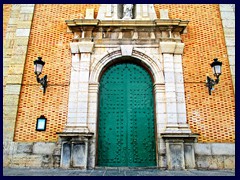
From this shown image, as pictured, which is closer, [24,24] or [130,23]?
[130,23]

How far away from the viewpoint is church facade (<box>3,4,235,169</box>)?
22.9 feet

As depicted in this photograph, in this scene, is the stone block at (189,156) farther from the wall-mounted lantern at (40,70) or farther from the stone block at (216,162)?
the wall-mounted lantern at (40,70)

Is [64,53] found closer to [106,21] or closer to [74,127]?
[106,21]

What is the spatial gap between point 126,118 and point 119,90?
2.92 ft

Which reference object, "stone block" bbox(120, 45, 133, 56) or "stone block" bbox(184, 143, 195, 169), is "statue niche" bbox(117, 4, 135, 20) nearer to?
"stone block" bbox(120, 45, 133, 56)

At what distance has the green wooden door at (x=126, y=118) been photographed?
7289 millimetres

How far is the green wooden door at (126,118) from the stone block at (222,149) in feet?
5.36

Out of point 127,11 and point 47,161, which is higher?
point 127,11

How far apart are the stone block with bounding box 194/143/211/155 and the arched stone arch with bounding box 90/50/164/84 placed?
6.71ft

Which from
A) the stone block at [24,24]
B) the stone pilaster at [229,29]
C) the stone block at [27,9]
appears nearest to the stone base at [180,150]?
the stone pilaster at [229,29]

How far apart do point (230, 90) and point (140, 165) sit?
136 inches

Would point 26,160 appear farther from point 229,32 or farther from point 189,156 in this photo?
point 229,32

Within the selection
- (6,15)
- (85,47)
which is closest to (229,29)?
(85,47)

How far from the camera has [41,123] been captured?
23.8 feet
